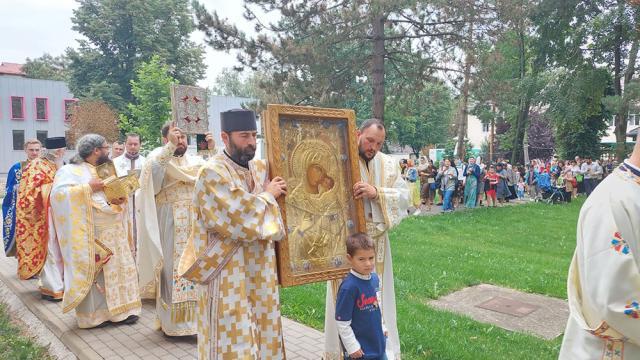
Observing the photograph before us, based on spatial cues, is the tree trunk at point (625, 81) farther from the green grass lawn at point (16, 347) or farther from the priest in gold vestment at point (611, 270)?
the green grass lawn at point (16, 347)

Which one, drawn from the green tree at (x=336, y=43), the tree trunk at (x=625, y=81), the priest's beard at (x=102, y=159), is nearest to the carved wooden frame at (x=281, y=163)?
the priest's beard at (x=102, y=159)

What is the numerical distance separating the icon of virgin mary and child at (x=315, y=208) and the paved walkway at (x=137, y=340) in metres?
1.87

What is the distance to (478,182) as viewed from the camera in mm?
18641

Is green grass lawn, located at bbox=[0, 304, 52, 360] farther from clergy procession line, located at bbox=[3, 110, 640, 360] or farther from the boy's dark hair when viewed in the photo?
the boy's dark hair

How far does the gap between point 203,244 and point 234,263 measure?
0.85 ft

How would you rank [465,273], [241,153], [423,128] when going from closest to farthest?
[241,153] < [465,273] < [423,128]

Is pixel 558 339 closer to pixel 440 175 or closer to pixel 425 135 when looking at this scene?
pixel 440 175

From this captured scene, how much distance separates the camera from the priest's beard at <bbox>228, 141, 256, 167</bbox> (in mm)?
3316

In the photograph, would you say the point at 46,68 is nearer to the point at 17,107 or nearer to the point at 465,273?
the point at 17,107

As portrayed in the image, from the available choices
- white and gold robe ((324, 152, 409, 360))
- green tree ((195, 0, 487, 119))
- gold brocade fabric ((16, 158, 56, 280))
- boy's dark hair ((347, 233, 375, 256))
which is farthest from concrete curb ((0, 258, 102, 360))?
green tree ((195, 0, 487, 119))

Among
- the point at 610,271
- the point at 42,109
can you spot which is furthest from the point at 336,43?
the point at 42,109

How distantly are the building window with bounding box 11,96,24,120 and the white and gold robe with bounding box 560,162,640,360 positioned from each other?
4783 centimetres

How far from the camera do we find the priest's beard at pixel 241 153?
3.32 m

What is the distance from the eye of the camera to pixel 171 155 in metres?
5.19
